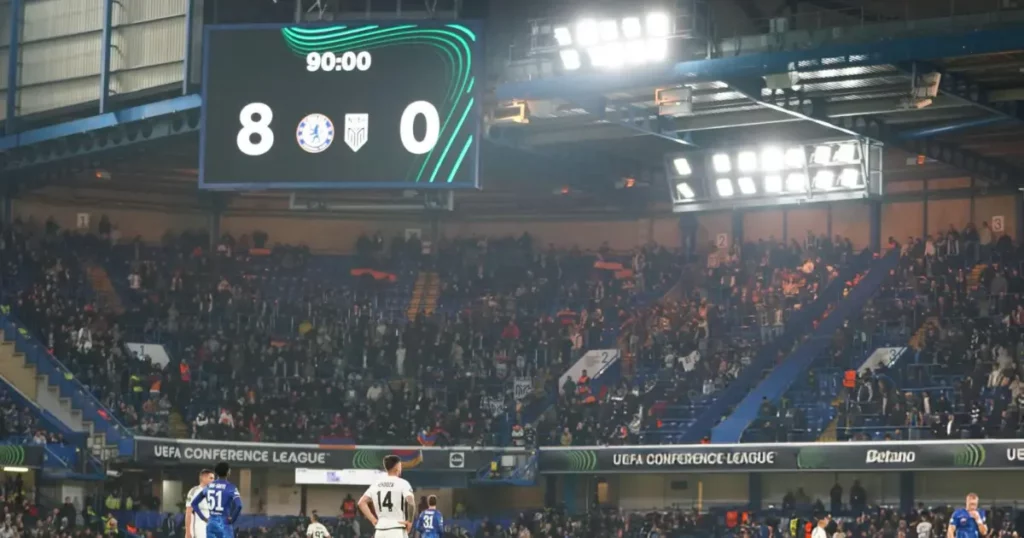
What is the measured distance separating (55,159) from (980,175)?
89.3 ft

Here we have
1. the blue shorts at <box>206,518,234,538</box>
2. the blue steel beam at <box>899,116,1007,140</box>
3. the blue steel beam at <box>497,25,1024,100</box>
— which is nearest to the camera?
the blue shorts at <box>206,518,234,538</box>

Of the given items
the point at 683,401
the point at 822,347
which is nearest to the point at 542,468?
the point at 683,401

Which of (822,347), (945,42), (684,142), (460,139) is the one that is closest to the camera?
(945,42)

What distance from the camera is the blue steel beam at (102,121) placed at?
43.6 meters

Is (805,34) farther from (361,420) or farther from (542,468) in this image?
(361,420)

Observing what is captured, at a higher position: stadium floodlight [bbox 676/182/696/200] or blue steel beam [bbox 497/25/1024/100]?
blue steel beam [bbox 497/25/1024/100]

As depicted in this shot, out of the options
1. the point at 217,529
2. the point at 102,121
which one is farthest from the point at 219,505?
the point at 102,121

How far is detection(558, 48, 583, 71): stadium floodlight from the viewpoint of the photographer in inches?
1521

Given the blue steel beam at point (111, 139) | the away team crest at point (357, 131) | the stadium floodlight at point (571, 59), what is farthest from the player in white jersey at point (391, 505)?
the blue steel beam at point (111, 139)

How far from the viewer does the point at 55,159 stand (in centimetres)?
4944

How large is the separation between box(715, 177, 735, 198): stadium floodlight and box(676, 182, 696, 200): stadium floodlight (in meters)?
0.92

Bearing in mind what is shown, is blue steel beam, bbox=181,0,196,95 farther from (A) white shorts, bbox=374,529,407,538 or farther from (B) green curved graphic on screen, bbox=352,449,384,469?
(A) white shorts, bbox=374,529,407,538

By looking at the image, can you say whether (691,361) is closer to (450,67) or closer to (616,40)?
(616,40)

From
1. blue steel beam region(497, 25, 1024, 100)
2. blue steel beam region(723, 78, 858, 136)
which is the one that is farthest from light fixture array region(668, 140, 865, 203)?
blue steel beam region(497, 25, 1024, 100)
